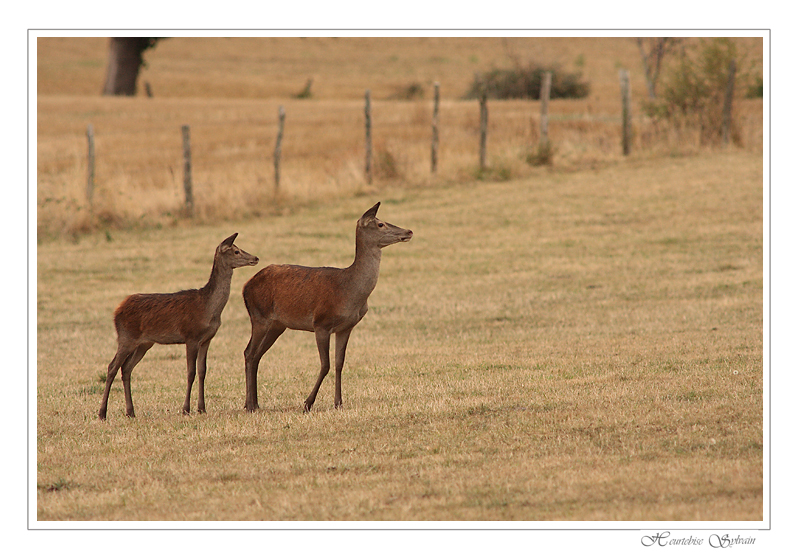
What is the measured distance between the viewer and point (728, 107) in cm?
2934

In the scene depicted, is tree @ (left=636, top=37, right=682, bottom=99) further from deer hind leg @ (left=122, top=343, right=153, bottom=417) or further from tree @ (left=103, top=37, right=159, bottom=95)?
deer hind leg @ (left=122, top=343, right=153, bottom=417)

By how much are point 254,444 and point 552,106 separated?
33.8 m

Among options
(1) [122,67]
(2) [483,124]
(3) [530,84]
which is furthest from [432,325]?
(1) [122,67]

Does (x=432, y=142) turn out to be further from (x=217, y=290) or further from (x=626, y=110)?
(x=217, y=290)

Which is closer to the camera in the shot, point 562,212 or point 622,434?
point 622,434

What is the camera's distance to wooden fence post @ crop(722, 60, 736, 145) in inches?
1136

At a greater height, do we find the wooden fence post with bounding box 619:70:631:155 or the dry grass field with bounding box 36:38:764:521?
the wooden fence post with bounding box 619:70:631:155

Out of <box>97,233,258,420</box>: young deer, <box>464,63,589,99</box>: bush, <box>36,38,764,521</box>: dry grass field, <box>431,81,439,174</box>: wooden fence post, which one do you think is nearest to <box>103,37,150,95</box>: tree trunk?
<box>36,38,764,521</box>: dry grass field

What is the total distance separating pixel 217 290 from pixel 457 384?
2809 millimetres

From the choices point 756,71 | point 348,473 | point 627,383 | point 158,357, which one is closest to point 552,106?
point 756,71

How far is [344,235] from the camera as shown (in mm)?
22406

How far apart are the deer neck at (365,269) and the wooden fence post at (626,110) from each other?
2193 centimetres

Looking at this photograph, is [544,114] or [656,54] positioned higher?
[656,54]
